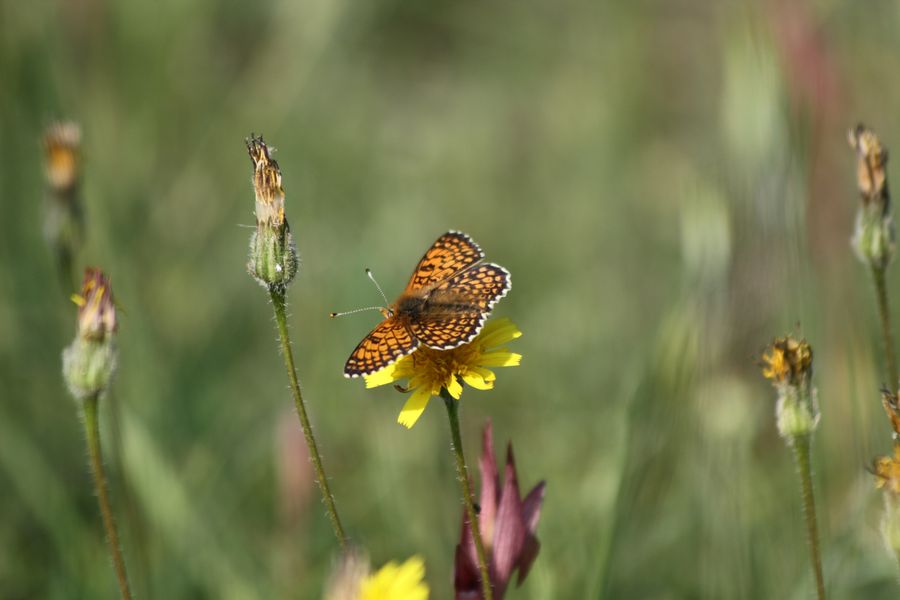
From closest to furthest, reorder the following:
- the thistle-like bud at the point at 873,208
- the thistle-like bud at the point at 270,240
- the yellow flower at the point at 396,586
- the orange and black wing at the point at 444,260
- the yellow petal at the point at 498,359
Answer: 1. the yellow flower at the point at 396,586
2. the thistle-like bud at the point at 270,240
3. the yellow petal at the point at 498,359
4. the thistle-like bud at the point at 873,208
5. the orange and black wing at the point at 444,260

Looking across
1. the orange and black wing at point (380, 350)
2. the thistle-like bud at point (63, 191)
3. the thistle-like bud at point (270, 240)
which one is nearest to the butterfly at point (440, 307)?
the orange and black wing at point (380, 350)

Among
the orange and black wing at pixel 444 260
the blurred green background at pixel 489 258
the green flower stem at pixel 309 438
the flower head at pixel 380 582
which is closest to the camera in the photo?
the flower head at pixel 380 582

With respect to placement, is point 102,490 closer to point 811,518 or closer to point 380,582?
point 380,582

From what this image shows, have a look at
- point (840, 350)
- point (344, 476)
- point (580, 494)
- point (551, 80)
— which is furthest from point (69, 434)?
point (551, 80)

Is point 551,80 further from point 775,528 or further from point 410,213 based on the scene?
point 775,528

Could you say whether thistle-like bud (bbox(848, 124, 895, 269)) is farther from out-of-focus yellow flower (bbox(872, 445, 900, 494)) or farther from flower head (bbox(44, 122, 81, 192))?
flower head (bbox(44, 122, 81, 192))

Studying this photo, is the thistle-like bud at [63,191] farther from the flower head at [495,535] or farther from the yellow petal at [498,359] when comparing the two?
the flower head at [495,535]

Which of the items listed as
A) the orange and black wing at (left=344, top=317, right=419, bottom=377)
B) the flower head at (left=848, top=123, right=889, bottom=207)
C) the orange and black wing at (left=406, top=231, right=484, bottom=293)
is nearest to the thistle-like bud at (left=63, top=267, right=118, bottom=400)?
the orange and black wing at (left=344, top=317, right=419, bottom=377)
